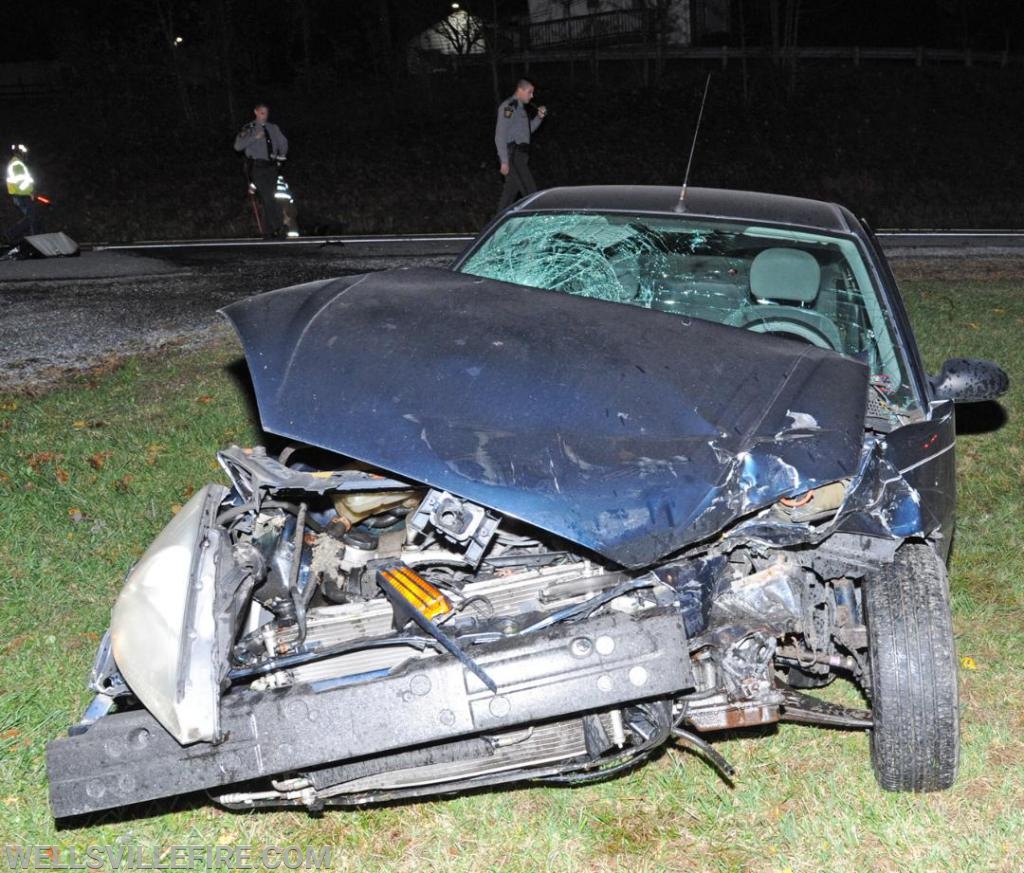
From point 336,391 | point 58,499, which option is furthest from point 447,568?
point 58,499

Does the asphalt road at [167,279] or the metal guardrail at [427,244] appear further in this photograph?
the metal guardrail at [427,244]

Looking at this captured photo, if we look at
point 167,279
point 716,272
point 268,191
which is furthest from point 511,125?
point 716,272

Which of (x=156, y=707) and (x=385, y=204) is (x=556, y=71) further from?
(x=156, y=707)

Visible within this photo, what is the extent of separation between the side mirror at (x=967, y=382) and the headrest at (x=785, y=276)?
0.65 meters

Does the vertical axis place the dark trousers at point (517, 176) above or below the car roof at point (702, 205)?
below

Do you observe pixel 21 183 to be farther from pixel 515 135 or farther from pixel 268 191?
pixel 515 135

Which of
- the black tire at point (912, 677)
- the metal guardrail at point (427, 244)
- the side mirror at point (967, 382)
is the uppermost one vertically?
the side mirror at point (967, 382)

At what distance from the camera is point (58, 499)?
Answer: 17.7 feet

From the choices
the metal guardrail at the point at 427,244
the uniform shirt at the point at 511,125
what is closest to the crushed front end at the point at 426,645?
the metal guardrail at the point at 427,244

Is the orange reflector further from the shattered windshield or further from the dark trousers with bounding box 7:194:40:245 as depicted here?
the dark trousers with bounding box 7:194:40:245

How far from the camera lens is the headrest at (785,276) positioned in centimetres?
425

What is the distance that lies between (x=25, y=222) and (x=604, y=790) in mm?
11990

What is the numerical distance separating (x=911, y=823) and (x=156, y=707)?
7.27 ft

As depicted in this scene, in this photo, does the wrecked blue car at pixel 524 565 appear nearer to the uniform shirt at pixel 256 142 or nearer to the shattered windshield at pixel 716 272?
the shattered windshield at pixel 716 272
